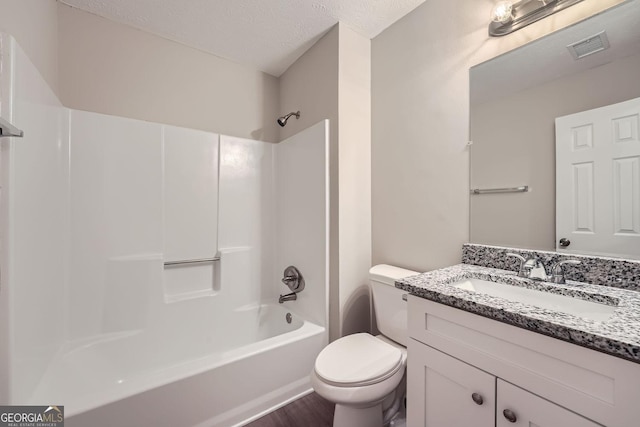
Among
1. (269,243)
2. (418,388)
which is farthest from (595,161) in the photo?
(269,243)

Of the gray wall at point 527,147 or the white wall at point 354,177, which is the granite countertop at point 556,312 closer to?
the gray wall at point 527,147

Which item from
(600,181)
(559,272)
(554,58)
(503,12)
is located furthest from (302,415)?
(503,12)

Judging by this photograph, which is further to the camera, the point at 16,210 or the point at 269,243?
the point at 269,243

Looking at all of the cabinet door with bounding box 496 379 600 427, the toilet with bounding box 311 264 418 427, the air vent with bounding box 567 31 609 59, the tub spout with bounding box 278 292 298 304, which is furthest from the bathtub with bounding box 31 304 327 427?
the air vent with bounding box 567 31 609 59

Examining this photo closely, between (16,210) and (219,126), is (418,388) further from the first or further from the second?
(219,126)

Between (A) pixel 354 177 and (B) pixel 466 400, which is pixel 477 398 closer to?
(B) pixel 466 400

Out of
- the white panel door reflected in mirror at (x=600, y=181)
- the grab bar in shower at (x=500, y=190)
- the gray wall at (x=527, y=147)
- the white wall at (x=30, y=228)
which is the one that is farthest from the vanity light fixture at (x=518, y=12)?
the white wall at (x=30, y=228)

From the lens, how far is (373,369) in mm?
1208

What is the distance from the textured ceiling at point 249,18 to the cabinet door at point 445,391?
6.37 feet

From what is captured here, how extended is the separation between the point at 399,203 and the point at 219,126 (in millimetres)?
1616

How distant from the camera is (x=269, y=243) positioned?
7.55 feet

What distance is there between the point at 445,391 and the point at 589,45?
4.76 ft

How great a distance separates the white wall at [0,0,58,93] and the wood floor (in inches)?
84.4

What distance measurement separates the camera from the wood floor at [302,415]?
1.43 m
